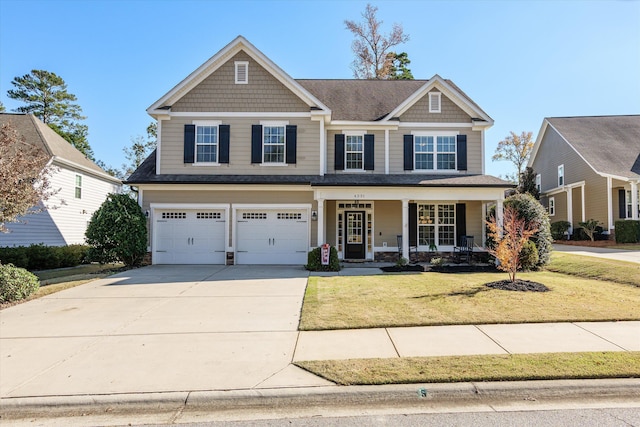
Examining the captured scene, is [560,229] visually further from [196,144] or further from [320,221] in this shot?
[196,144]

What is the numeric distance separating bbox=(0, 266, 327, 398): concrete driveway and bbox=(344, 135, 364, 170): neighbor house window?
7.75 metres

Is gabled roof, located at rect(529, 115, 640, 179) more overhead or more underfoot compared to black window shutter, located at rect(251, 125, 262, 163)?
more overhead

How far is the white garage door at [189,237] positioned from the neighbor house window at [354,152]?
5810 millimetres

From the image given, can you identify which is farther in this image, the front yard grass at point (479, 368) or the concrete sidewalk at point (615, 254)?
the concrete sidewalk at point (615, 254)

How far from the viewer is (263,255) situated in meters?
15.5

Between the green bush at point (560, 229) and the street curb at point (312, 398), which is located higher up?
the green bush at point (560, 229)

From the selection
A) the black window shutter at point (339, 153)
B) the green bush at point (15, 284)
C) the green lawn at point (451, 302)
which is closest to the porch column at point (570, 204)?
the green lawn at point (451, 302)

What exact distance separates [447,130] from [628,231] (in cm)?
1308

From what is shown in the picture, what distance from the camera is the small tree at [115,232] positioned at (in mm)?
13672

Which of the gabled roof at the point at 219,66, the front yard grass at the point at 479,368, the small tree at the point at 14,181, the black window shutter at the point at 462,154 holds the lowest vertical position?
the front yard grass at the point at 479,368

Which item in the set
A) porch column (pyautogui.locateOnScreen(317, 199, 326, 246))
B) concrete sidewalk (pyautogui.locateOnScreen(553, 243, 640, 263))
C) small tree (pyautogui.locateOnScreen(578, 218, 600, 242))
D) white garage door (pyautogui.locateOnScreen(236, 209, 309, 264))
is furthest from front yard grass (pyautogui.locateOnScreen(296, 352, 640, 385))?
small tree (pyautogui.locateOnScreen(578, 218, 600, 242))

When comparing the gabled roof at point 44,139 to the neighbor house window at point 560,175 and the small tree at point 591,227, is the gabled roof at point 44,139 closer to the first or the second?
the small tree at point 591,227

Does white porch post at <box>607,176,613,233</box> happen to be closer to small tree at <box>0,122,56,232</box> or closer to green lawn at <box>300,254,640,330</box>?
green lawn at <box>300,254,640,330</box>

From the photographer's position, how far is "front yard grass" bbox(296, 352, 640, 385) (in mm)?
4379
